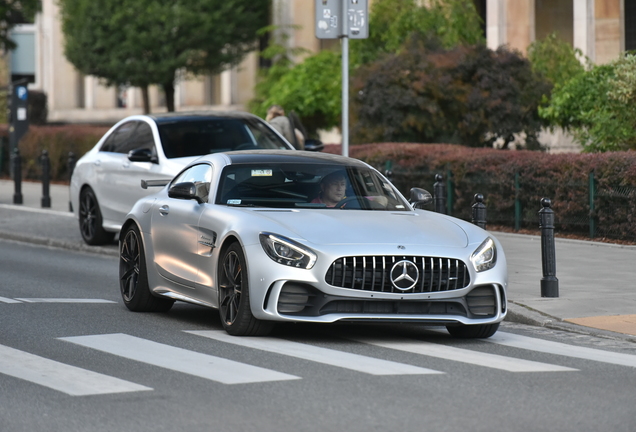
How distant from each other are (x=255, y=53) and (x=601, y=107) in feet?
91.1

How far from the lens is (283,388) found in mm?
7148

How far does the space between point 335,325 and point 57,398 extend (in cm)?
340

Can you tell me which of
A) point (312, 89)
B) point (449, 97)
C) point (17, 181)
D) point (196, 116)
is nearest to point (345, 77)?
point (196, 116)

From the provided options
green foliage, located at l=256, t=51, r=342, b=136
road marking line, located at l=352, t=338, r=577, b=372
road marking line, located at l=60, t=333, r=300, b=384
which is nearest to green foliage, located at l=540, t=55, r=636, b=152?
road marking line, located at l=352, t=338, r=577, b=372

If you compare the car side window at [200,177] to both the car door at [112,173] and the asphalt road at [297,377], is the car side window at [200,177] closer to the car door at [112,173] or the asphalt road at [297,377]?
the asphalt road at [297,377]

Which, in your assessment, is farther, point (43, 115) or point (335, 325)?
point (43, 115)

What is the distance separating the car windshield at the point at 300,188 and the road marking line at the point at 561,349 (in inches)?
52.0

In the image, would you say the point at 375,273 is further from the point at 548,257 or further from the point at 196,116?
the point at 196,116

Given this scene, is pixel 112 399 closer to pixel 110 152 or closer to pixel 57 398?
pixel 57 398

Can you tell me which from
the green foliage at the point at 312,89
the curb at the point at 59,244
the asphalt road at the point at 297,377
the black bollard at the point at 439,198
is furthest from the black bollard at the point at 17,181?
the asphalt road at the point at 297,377

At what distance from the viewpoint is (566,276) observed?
13.0 meters

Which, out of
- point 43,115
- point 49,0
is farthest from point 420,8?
point 49,0

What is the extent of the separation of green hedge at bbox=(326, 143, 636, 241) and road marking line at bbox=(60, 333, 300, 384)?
338 inches

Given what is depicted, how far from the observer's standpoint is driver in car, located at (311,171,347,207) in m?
9.77
